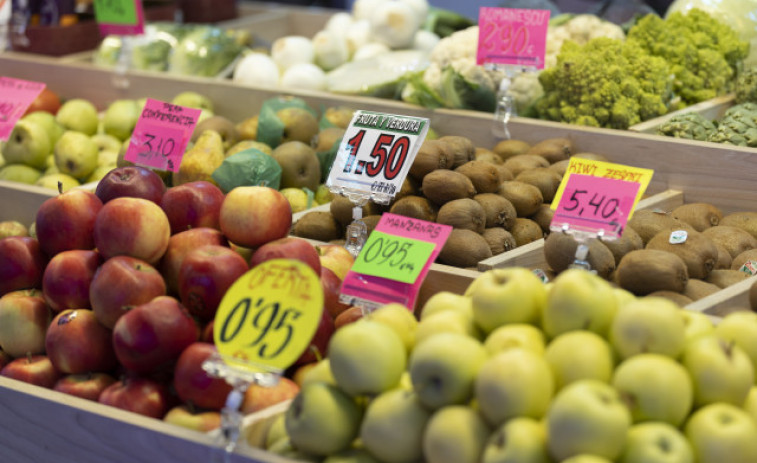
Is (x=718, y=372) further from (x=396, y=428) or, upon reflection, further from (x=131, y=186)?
(x=131, y=186)

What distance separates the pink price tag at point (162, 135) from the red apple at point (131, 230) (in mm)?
526

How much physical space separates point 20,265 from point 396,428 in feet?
3.40

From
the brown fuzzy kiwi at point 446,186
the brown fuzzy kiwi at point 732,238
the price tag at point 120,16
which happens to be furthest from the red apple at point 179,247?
the price tag at point 120,16

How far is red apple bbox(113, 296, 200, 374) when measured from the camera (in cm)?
151

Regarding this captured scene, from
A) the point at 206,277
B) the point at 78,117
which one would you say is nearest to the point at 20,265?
the point at 206,277

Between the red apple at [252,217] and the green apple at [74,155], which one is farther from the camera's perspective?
the green apple at [74,155]

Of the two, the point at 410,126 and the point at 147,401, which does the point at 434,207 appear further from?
the point at 147,401

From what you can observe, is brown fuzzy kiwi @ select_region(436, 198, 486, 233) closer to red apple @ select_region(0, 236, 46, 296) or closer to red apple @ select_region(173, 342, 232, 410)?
red apple @ select_region(173, 342, 232, 410)

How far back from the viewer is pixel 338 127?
2.99 m

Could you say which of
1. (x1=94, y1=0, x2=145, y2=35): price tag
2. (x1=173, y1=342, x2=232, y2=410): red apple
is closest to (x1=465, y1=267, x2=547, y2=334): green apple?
(x1=173, y1=342, x2=232, y2=410): red apple

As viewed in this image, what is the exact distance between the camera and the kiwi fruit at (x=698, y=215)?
2.27m

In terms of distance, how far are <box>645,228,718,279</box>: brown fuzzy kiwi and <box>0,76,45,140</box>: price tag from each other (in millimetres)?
1987

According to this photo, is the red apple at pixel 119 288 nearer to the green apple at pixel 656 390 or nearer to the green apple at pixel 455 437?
the green apple at pixel 455 437

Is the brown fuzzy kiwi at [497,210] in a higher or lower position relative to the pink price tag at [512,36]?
lower
